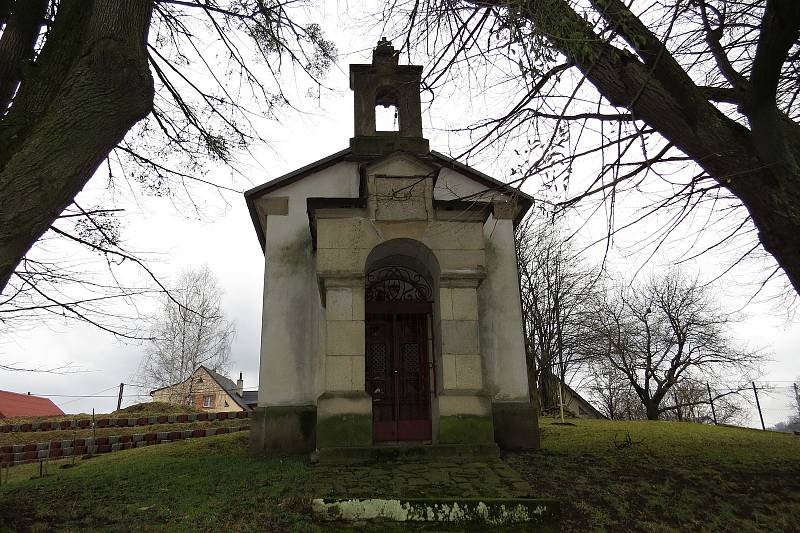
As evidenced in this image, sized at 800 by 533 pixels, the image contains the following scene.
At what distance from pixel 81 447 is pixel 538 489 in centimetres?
1270

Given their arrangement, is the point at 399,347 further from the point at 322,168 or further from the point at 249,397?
the point at 249,397

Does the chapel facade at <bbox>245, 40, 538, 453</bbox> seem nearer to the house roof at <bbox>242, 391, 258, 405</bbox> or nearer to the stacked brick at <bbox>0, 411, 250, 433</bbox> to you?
the stacked brick at <bbox>0, 411, 250, 433</bbox>

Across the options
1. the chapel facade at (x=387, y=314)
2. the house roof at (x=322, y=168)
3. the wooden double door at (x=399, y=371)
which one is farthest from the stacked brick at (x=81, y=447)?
the wooden double door at (x=399, y=371)

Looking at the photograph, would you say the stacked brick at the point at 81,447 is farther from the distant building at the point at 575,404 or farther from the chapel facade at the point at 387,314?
the distant building at the point at 575,404

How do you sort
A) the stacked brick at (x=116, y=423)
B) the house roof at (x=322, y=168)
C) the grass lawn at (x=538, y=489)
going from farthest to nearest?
the stacked brick at (x=116, y=423) < the house roof at (x=322, y=168) < the grass lawn at (x=538, y=489)

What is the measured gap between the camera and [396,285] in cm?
1073

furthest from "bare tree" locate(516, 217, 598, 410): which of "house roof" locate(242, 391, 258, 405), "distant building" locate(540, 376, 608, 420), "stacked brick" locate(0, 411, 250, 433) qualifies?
"house roof" locate(242, 391, 258, 405)

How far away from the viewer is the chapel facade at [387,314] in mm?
8742

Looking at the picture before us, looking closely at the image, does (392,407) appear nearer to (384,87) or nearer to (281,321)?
(281,321)

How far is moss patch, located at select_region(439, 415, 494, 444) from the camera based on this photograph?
8.41 meters

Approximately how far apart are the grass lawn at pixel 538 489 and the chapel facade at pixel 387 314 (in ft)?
3.38

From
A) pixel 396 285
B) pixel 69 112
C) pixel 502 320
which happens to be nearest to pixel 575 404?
pixel 502 320

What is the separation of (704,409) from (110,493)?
43393 millimetres

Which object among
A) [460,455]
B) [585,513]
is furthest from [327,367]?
[585,513]
